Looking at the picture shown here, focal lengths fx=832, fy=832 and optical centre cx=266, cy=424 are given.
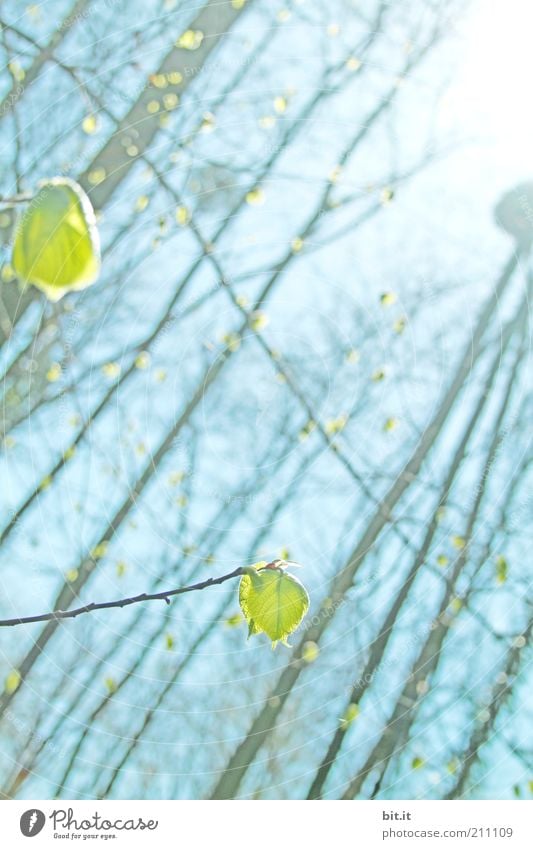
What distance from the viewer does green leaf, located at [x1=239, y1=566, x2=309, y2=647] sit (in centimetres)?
60

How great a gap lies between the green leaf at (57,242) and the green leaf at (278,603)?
0.30 meters

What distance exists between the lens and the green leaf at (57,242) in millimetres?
359

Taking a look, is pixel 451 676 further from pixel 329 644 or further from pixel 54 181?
pixel 54 181

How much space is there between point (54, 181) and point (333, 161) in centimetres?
108

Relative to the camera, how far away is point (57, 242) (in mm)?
369

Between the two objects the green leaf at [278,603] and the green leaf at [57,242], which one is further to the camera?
the green leaf at [278,603]

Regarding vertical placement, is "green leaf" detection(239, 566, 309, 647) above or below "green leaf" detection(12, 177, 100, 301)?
below

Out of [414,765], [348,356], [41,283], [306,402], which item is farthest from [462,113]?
[41,283]

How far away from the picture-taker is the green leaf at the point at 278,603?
599 millimetres

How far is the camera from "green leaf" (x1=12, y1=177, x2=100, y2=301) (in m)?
0.36

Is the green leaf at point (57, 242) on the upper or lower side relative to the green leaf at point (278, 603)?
upper

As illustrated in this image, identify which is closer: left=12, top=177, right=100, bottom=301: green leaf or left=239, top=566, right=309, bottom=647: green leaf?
left=12, top=177, right=100, bottom=301: green leaf

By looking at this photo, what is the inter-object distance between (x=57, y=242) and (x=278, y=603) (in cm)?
33

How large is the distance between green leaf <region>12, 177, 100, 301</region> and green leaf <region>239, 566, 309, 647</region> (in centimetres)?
30
